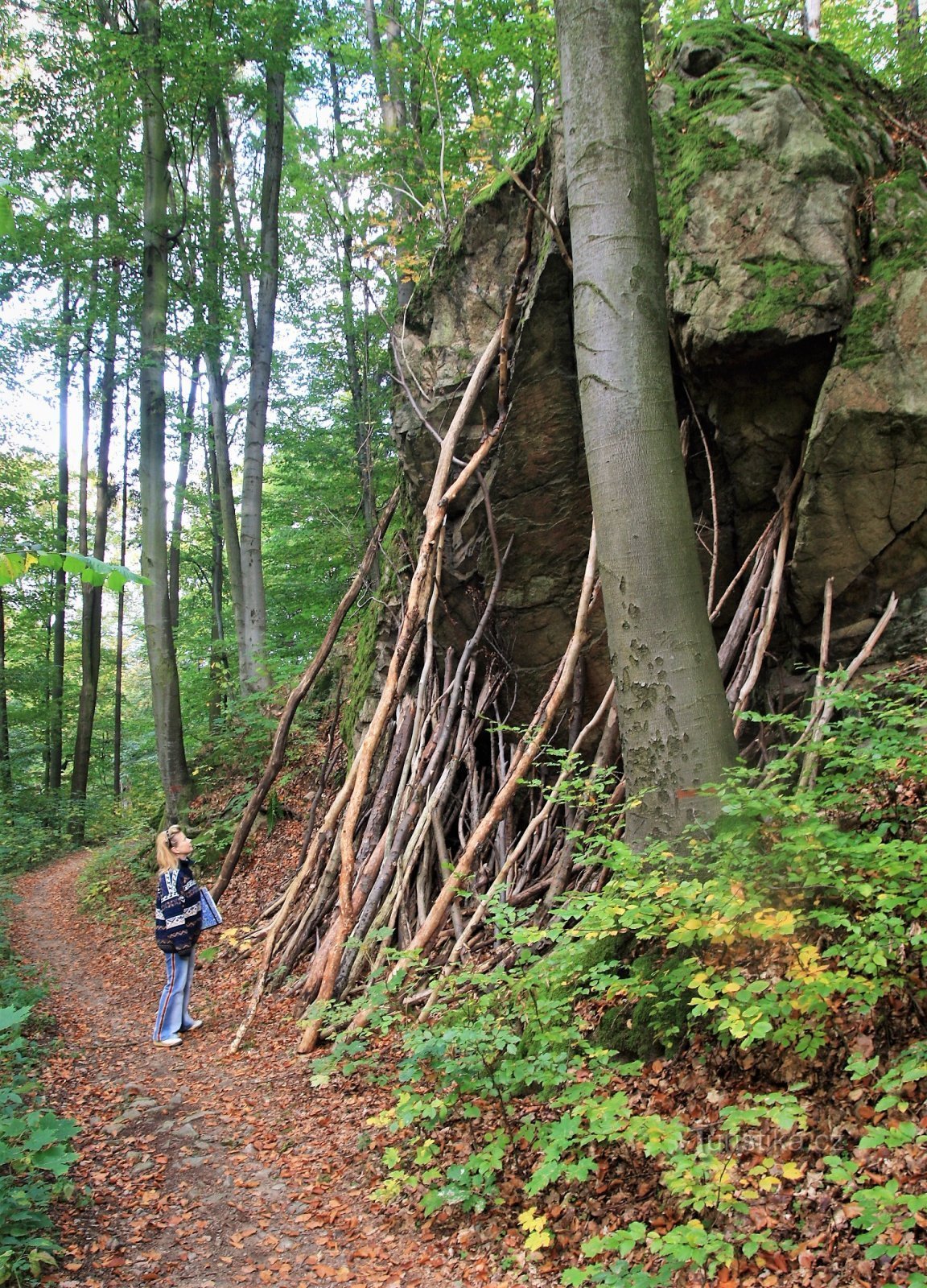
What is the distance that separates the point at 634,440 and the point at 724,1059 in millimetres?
2665

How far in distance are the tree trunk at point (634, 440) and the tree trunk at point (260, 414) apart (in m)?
9.30

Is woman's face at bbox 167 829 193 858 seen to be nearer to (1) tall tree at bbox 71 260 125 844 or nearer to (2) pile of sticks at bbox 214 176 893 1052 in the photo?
(2) pile of sticks at bbox 214 176 893 1052

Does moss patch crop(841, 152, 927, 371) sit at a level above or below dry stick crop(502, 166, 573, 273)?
below

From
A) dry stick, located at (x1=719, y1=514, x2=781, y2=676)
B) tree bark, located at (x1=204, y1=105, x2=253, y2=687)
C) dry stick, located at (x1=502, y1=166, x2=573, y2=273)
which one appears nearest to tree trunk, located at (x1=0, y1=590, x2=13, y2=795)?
tree bark, located at (x1=204, y1=105, x2=253, y2=687)

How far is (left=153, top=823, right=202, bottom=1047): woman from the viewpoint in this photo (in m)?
5.91

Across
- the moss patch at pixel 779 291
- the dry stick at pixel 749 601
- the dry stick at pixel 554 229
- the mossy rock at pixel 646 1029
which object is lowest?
the mossy rock at pixel 646 1029

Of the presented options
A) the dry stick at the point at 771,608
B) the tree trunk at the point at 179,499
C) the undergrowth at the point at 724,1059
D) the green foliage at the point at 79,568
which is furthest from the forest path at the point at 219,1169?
the tree trunk at the point at 179,499

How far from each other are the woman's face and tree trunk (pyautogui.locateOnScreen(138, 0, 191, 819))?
4997 millimetres

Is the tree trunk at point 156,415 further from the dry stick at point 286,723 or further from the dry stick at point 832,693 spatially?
the dry stick at point 832,693

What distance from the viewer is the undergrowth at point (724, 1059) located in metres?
2.41

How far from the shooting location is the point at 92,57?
36.7 ft

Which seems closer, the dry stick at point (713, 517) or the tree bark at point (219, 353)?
the dry stick at point (713, 517)

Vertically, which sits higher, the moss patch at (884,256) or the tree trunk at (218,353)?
the tree trunk at (218,353)

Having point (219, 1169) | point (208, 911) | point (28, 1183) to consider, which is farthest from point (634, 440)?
point (208, 911)
